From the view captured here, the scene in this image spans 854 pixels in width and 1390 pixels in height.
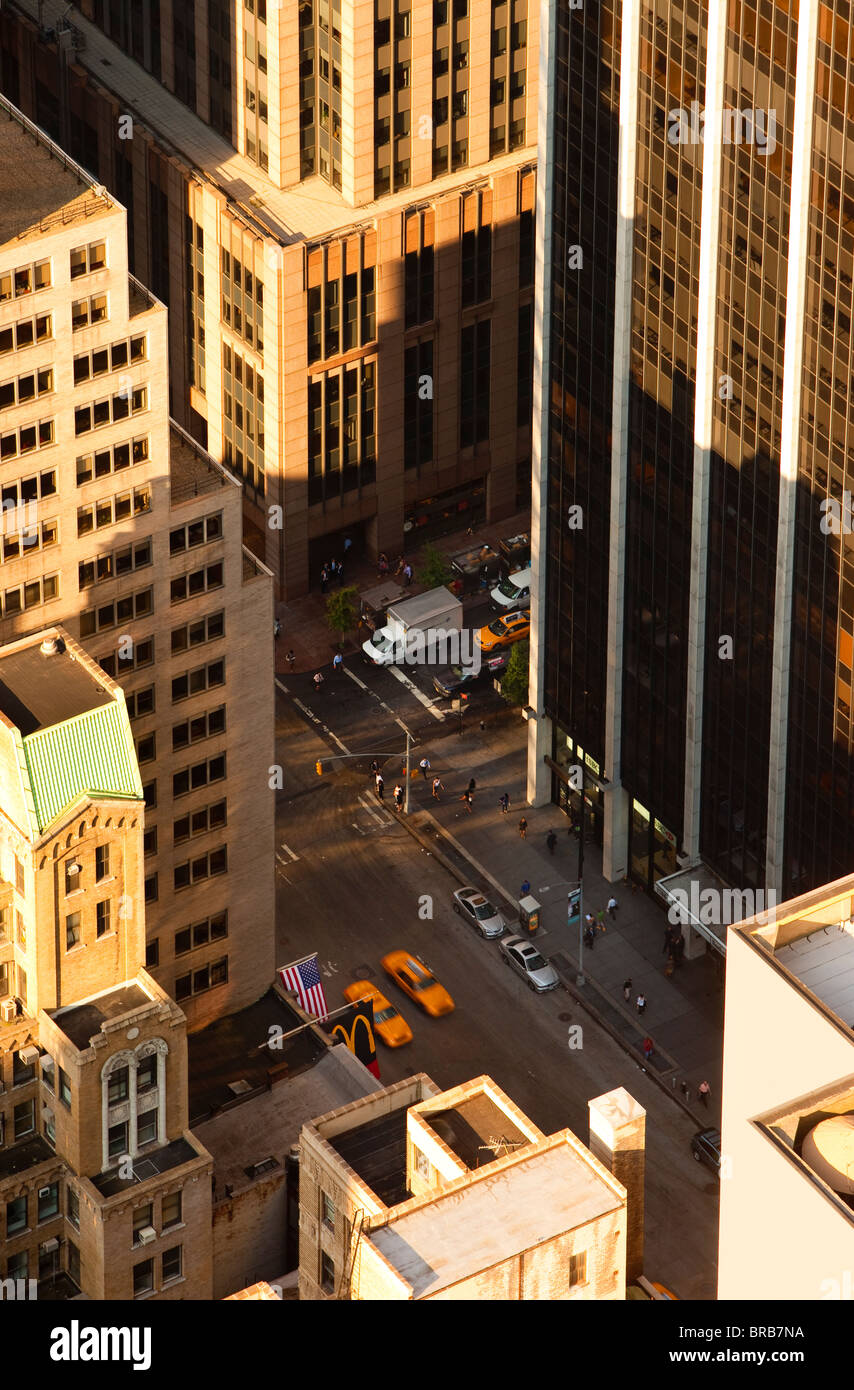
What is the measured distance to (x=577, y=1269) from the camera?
5113 inches

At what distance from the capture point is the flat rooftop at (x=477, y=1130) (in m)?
136

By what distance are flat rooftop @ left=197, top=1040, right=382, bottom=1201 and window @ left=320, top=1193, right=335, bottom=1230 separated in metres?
41.0

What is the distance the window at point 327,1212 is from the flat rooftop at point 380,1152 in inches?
71.7

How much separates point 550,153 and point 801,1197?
4418 inches

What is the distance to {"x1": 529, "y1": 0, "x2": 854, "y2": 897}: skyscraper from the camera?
579ft

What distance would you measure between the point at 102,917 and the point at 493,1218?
145ft

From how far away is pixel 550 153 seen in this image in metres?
198

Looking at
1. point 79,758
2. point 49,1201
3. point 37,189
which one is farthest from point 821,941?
point 49,1201

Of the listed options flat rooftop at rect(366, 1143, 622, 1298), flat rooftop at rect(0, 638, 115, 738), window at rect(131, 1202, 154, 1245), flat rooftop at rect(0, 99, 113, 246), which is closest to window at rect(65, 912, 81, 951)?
flat rooftop at rect(0, 638, 115, 738)

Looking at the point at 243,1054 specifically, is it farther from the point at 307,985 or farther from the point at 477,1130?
the point at 477,1130

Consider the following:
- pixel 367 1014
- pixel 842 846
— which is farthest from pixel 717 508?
pixel 367 1014

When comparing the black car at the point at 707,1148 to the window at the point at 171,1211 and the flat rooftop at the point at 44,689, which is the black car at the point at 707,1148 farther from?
the flat rooftop at the point at 44,689
